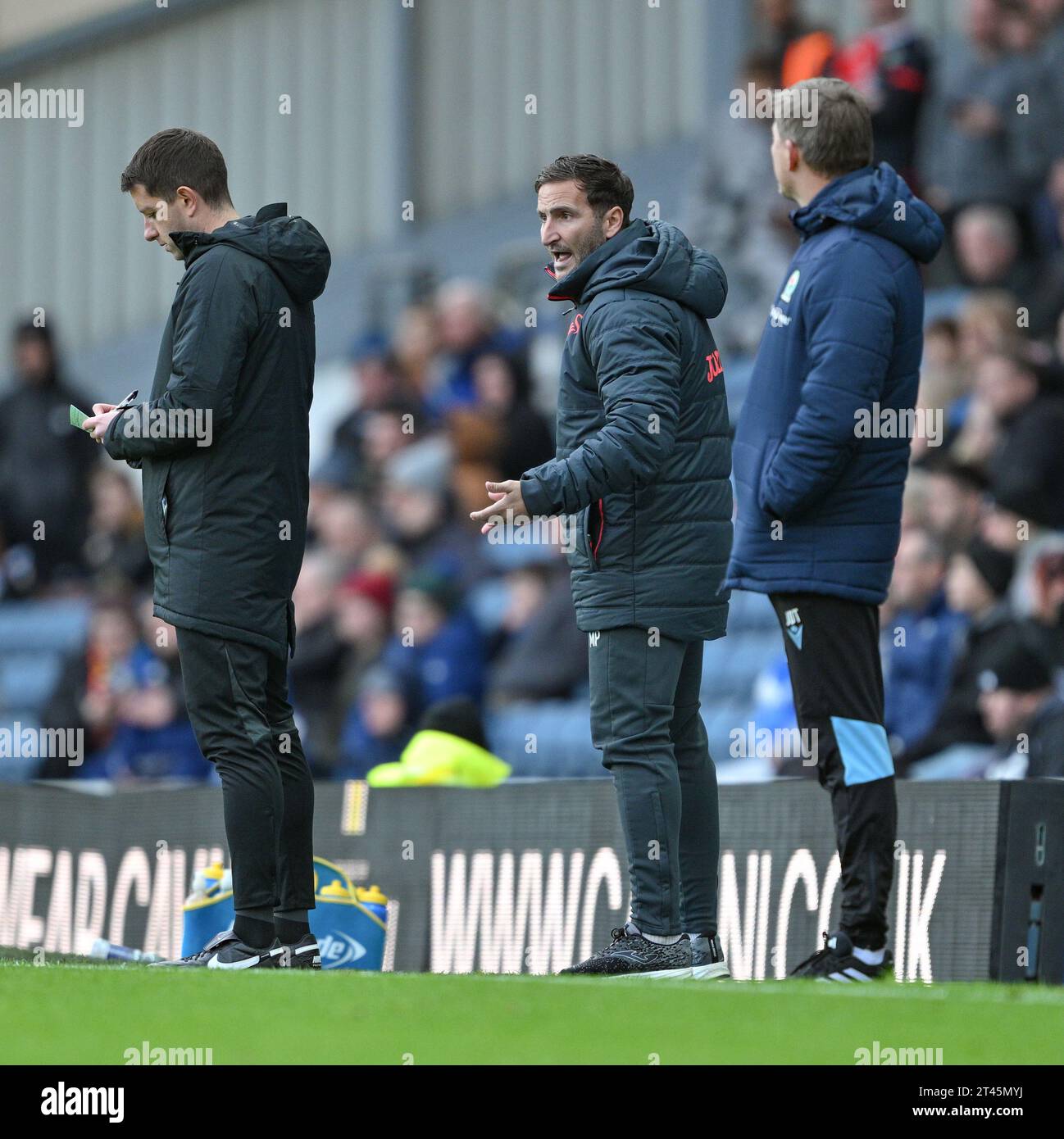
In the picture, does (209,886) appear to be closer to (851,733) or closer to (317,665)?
(851,733)

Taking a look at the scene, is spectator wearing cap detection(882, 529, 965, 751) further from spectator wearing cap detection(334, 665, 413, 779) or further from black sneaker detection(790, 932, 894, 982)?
black sneaker detection(790, 932, 894, 982)

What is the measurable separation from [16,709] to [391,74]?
5.33 m

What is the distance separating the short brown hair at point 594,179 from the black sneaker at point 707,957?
1722 mm

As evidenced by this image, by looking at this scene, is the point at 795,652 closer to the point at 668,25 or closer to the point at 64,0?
the point at 668,25

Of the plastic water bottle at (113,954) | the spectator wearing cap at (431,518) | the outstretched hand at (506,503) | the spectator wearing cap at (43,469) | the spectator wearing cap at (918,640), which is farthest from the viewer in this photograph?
the spectator wearing cap at (43,469)

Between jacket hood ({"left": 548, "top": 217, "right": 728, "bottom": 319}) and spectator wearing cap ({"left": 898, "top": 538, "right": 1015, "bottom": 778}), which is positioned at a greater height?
A: jacket hood ({"left": 548, "top": 217, "right": 728, "bottom": 319})

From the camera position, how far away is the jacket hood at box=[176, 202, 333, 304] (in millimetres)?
5160

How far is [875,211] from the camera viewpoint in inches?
206

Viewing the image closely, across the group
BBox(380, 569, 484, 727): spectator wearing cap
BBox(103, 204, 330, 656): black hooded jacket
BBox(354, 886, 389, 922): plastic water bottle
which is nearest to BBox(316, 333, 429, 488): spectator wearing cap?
BBox(380, 569, 484, 727): spectator wearing cap

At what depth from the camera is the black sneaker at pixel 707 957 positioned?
16.6ft

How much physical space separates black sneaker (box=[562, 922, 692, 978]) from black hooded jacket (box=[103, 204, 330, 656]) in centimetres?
103
